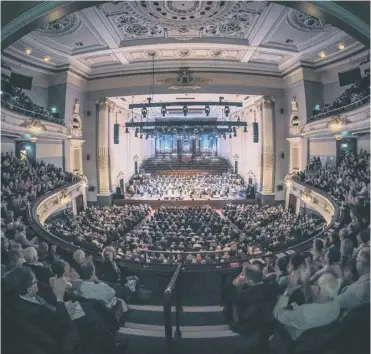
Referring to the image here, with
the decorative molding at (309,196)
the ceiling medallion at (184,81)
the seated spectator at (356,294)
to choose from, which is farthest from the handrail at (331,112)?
the seated spectator at (356,294)

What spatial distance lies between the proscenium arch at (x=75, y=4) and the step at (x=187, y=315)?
361 centimetres

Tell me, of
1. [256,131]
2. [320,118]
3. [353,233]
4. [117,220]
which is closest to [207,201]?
[256,131]

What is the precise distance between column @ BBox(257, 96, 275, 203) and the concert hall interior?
0.17 feet

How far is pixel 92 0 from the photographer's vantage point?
3.38m

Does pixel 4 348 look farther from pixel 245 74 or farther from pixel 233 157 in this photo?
pixel 233 157

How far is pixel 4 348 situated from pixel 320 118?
10087 millimetres

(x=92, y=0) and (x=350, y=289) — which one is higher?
(x=92, y=0)

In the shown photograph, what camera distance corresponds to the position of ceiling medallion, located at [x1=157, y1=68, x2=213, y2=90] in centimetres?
1202

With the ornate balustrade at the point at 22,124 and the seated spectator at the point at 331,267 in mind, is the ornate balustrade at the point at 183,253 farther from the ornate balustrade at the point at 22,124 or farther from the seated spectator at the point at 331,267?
the ornate balustrade at the point at 22,124

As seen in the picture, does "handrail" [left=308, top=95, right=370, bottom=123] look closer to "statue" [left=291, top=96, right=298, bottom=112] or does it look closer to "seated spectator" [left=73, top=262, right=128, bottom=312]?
"statue" [left=291, top=96, right=298, bottom=112]

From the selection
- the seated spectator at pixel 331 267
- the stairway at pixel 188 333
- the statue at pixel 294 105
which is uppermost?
the statue at pixel 294 105

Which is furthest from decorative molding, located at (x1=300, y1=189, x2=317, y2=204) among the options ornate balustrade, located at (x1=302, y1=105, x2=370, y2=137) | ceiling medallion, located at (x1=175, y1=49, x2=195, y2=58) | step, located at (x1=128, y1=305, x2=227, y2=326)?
ceiling medallion, located at (x1=175, y1=49, x2=195, y2=58)

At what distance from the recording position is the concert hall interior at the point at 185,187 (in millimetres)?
2953

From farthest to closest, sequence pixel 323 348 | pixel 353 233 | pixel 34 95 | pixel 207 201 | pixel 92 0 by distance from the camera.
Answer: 1. pixel 207 201
2. pixel 34 95
3. pixel 353 233
4. pixel 92 0
5. pixel 323 348
